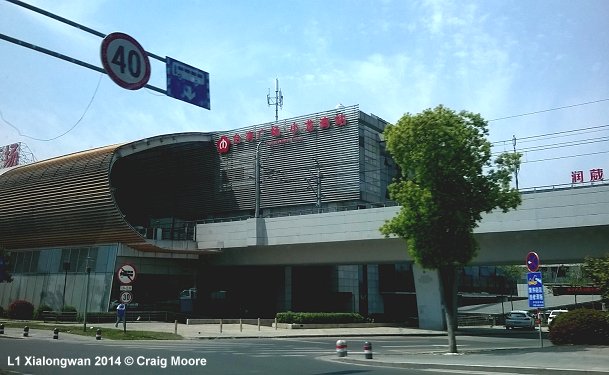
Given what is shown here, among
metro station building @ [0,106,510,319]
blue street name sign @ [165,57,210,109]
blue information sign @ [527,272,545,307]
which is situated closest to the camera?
blue street name sign @ [165,57,210,109]

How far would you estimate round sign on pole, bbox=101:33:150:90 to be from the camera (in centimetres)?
1290

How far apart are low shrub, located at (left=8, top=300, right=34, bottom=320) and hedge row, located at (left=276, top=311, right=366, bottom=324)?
792 inches

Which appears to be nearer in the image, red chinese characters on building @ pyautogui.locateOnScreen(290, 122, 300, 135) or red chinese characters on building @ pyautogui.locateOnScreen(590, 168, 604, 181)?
red chinese characters on building @ pyautogui.locateOnScreen(590, 168, 604, 181)

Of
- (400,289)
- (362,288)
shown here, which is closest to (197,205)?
(362,288)

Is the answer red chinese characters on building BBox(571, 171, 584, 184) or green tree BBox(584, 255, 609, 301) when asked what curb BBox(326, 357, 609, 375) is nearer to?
green tree BBox(584, 255, 609, 301)

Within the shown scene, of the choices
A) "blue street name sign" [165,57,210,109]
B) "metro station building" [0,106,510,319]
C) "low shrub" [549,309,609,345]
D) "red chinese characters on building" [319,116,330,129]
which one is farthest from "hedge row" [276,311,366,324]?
"blue street name sign" [165,57,210,109]

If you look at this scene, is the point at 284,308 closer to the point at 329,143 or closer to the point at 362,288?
the point at 362,288

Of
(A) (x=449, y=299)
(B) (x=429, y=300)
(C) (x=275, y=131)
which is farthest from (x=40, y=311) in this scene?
(A) (x=449, y=299)

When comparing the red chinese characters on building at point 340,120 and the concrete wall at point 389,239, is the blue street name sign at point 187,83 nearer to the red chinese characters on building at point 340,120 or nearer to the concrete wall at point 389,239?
the concrete wall at point 389,239

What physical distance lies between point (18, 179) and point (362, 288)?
34.9 meters

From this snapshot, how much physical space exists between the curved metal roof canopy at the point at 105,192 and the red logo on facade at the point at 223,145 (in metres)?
1.12

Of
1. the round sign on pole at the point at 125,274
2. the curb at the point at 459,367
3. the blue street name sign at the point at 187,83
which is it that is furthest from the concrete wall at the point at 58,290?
the blue street name sign at the point at 187,83

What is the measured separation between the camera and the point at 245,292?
53.6m

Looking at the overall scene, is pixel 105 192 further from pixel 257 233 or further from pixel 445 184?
pixel 445 184
